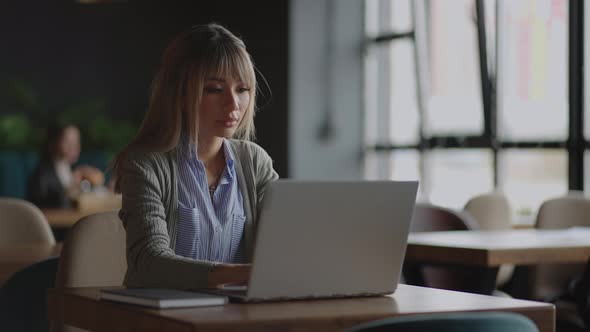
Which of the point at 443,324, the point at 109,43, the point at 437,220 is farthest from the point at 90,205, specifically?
the point at 443,324

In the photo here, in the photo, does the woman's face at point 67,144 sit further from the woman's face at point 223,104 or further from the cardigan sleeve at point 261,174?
the woman's face at point 223,104

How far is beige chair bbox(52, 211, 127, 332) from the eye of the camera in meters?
2.55

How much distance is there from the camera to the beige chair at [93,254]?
2555 mm

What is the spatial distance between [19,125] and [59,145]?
187 centimetres

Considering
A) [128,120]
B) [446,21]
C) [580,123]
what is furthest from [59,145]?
[580,123]

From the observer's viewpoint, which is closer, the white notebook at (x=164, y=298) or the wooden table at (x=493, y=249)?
the white notebook at (x=164, y=298)

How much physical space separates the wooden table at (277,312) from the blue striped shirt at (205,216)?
10.0 inches

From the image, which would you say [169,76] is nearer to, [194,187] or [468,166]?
[194,187]

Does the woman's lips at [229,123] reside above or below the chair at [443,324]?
above

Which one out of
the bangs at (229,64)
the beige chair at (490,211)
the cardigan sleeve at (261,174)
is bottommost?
the beige chair at (490,211)

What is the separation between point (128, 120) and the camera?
10.1 metres

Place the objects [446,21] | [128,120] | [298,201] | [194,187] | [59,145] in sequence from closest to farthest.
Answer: [298,201] < [194,187] < [59,145] < [446,21] < [128,120]

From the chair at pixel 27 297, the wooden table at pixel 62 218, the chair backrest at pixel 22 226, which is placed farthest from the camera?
the wooden table at pixel 62 218

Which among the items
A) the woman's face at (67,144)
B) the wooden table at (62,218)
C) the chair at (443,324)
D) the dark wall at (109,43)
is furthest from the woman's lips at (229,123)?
the dark wall at (109,43)
